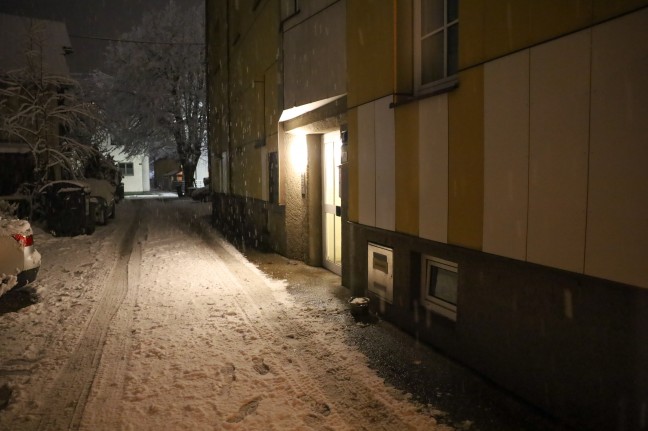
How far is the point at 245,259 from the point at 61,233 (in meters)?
7.39

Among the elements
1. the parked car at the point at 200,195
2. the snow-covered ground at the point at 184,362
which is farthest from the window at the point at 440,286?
the parked car at the point at 200,195

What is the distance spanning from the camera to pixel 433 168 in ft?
16.0

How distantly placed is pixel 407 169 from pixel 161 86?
1385 inches

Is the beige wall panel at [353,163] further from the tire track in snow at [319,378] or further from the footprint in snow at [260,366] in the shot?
the footprint in snow at [260,366]

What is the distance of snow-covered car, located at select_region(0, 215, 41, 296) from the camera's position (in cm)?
633

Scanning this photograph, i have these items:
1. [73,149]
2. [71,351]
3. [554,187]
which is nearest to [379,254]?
[554,187]

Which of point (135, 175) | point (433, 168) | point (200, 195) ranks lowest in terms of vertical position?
point (200, 195)

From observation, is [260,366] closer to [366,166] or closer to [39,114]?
[366,166]

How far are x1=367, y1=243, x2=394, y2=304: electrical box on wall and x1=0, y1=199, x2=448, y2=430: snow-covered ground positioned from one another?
29.8 inches

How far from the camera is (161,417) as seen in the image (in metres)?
3.74

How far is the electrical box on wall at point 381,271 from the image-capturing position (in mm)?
5898

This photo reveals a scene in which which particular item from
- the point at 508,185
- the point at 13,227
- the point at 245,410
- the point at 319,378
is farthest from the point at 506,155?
the point at 13,227

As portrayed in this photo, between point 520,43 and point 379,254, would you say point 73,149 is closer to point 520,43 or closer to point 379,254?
point 379,254

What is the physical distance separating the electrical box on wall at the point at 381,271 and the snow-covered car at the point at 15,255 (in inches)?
179
